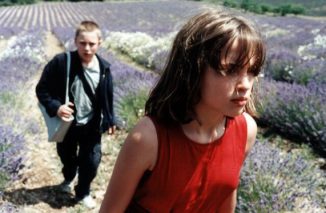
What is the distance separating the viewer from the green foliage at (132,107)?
6703 millimetres

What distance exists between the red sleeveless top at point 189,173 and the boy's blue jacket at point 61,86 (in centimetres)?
233

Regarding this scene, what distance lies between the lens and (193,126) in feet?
5.78

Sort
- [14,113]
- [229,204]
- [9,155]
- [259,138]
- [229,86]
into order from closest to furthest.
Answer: [229,86]
[229,204]
[9,155]
[14,113]
[259,138]

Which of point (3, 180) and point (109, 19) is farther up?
point (3, 180)

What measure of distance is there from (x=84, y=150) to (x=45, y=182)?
3.22 feet

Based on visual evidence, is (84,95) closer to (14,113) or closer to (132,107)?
(14,113)

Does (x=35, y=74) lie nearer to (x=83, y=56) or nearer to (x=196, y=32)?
(x=83, y=56)

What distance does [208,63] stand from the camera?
162 cm

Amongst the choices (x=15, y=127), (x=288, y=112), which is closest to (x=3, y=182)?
(x=15, y=127)

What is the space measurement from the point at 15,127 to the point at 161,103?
14.2 feet

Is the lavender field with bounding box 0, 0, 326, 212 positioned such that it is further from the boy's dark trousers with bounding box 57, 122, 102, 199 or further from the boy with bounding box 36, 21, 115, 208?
the boy with bounding box 36, 21, 115, 208

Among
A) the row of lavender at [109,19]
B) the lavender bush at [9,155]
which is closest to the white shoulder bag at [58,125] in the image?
the lavender bush at [9,155]

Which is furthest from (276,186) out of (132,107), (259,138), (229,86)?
(132,107)

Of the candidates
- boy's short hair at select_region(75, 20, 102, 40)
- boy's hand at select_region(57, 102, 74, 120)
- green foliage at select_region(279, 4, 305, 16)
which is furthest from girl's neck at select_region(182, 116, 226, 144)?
green foliage at select_region(279, 4, 305, 16)
